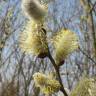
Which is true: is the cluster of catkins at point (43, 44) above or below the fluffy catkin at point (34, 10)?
below

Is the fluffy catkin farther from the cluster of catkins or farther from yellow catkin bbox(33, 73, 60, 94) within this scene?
yellow catkin bbox(33, 73, 60, 94)

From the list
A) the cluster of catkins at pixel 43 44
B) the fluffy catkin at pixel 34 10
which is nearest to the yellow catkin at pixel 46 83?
the cluster of catkins at pixel 43 44

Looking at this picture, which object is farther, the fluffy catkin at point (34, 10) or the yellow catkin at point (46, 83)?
the yellow catkin at point (46, 83)

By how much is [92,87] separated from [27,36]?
10.9 inches

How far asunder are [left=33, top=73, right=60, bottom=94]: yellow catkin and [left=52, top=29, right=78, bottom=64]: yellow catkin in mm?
69

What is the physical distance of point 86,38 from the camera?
485 cm

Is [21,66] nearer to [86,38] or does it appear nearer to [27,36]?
[86,38]

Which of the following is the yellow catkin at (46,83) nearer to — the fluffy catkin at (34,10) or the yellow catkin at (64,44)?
the yellow catkin at (64,44)

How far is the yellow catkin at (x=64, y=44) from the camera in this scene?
121 centimetres

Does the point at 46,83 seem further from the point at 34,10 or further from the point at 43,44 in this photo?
Result: the point at 34,10

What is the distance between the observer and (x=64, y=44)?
1.21 meters

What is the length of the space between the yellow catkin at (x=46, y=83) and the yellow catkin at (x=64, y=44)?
0.07m

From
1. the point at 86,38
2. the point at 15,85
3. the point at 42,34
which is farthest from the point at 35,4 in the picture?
the point at 15,85

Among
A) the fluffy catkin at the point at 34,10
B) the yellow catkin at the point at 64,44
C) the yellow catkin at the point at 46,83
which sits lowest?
the yellow catkin at the point at 46,83
